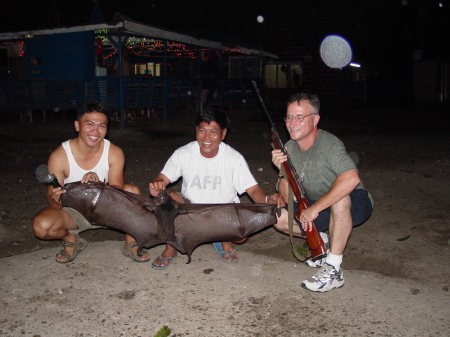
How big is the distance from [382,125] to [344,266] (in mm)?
11176

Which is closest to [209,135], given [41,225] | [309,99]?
[309,99]

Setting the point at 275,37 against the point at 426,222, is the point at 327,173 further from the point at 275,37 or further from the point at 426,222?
the point at 275,37

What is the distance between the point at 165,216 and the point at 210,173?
632mm

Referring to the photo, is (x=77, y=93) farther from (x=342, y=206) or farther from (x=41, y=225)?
(x=342, y=206)

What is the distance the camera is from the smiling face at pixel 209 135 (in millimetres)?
3361

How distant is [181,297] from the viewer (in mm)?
2973

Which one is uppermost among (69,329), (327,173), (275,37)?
(275,37)

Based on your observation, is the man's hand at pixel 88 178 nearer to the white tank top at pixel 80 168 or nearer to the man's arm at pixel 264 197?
the white tank top at pixel 80 168

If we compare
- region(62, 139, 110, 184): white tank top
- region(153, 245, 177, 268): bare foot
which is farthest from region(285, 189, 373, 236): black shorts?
region(62, 139, 110, 184): white tank top

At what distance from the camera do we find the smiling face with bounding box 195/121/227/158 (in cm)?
336

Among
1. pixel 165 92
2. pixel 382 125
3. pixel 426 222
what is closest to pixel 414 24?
pixel 382 125

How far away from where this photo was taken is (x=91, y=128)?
11.2 feet

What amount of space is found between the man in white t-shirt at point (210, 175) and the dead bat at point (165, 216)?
12.8 inches

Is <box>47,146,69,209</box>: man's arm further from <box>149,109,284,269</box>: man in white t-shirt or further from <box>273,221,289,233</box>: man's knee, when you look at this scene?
<box>273,221,289,233</box>: man's knee
